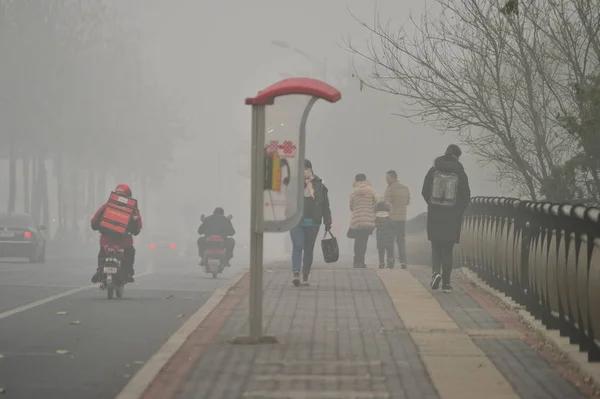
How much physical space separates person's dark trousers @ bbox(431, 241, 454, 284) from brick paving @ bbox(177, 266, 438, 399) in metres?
1.62

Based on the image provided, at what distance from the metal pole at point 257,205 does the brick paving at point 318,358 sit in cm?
31

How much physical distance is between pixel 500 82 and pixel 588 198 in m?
2.65

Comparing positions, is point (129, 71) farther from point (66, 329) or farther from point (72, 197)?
point (66, 329)

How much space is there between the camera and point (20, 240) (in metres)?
40.9

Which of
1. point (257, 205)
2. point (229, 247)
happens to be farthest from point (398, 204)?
point (257, 205)

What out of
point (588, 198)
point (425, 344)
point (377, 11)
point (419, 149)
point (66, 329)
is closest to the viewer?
point (425, 344)

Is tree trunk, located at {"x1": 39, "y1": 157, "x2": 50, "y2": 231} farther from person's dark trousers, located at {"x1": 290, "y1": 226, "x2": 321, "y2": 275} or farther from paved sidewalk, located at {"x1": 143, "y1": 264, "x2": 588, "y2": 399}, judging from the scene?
paved sidewalk, located at {"x1": 143, "y1": 264, "x2": 588, "y2": 399}

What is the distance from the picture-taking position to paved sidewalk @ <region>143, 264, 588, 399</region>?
10164mm

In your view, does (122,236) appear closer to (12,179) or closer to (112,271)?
(112,271)

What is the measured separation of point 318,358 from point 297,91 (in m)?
2.28

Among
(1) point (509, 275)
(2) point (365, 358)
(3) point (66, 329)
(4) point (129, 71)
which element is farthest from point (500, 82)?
(4) point (129, 71)

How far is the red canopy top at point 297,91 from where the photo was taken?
12.7 meters

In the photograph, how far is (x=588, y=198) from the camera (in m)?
21.8

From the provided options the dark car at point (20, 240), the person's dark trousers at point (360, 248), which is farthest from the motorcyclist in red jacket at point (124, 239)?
the dark car at point (20, 240)
